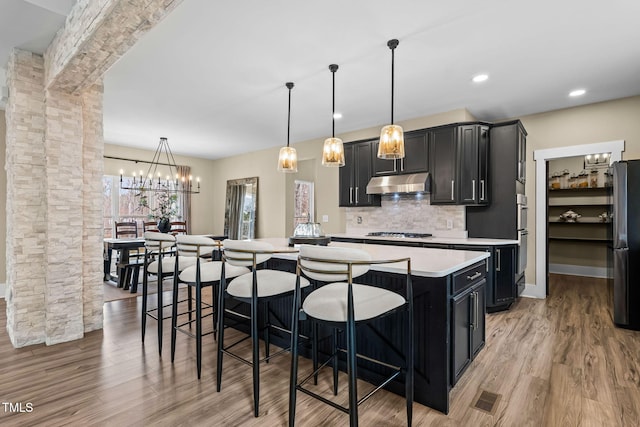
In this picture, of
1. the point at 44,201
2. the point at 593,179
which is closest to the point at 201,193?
the point at 44,201

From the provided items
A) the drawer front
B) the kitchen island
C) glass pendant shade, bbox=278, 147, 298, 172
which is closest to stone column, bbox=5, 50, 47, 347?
glass pendant shade, bbox=278, 147, 298, 172

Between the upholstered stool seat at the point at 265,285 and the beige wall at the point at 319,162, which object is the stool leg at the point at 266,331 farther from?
the beige wall at the point at 319,162

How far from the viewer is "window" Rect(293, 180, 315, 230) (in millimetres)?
7188

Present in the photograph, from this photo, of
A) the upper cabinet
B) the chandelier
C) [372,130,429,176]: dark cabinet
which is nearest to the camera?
the upper cabinet

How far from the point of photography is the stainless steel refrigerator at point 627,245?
10.7 ft

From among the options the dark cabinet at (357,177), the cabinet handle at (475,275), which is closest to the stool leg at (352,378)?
the cabinet handle at (475,275)

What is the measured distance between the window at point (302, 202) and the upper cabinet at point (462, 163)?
3.37 meters

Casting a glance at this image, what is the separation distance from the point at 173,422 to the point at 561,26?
12.9 feet

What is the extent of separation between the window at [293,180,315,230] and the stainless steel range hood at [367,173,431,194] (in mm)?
2488

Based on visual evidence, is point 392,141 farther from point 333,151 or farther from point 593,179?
point 593,179

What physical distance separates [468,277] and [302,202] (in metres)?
5.59

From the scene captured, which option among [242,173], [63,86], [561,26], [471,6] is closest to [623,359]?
[561,26]

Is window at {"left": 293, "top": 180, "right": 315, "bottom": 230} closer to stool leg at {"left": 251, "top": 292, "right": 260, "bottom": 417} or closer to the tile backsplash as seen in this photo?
the tile backsplash

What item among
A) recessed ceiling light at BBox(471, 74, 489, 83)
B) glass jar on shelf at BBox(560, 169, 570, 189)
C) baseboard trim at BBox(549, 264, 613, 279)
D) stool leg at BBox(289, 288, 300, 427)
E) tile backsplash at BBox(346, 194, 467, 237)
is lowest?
baseboard trim at BBox(549, 264, 613, 279)
